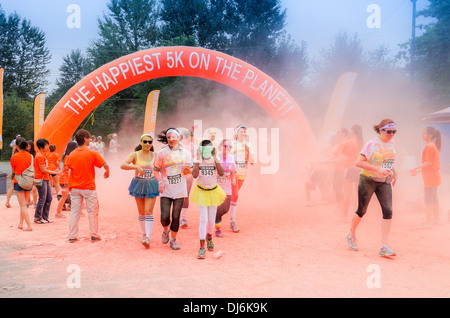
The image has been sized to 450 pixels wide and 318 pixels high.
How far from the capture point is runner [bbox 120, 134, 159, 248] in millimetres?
5684

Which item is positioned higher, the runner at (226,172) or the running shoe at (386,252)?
the runner at (226,172)

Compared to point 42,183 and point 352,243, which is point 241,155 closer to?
point 352,243

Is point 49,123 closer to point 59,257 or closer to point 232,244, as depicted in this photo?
point 59,257

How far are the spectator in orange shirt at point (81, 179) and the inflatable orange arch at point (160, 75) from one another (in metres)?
5.03

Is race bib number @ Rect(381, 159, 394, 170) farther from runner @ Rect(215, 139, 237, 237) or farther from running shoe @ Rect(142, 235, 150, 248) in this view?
running shoe @ Rect(142, 235, 150, 248)

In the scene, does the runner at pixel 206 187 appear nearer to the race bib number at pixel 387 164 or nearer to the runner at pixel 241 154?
the runner at pixel 241 154

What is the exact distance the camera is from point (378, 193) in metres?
5.39

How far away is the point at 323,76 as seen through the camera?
28156mm

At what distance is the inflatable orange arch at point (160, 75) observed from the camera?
1065 cm

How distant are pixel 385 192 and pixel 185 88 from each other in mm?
24963

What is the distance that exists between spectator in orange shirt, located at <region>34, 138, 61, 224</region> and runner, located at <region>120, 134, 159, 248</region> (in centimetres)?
235

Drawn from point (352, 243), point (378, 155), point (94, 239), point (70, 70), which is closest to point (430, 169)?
point (378, 155)

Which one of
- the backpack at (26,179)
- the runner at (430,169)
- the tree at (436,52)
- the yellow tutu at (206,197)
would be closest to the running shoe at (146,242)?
the yellow tutu at (206,197)
